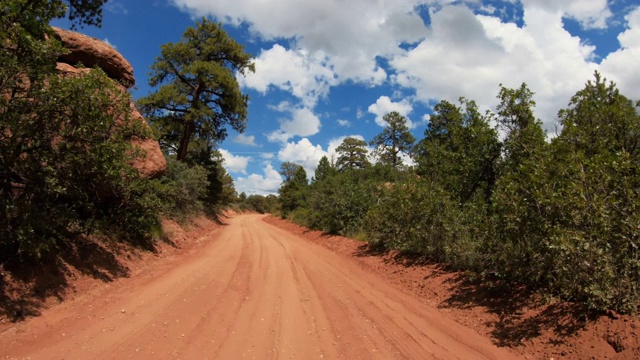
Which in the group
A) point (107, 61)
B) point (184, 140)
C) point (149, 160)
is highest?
point (107, 61)

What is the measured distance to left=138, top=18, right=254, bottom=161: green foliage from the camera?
2531cm

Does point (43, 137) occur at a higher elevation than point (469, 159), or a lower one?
lower

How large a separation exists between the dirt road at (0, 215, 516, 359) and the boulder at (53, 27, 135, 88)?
806 centimetres

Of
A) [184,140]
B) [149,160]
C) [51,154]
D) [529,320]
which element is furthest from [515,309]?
[184,140]

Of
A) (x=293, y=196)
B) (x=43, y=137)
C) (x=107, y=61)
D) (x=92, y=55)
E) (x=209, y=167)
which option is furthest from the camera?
(x=293, y=196)

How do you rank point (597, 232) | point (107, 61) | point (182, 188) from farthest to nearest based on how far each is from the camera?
1. point (182, 188)
2. point (107, 61)
3. point (597, 232)

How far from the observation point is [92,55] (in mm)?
13859

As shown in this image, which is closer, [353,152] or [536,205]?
[536,205]

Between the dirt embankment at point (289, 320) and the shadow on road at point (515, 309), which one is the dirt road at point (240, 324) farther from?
the shadow on road at point (515, 309)

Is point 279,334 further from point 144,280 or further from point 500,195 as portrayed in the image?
point 500,195

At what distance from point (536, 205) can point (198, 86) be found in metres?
24.1

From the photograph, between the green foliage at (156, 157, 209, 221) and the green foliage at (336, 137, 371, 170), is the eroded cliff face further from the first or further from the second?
the green foliage at (336, 137, 371, 170)

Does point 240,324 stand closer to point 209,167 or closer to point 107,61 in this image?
point 107,61

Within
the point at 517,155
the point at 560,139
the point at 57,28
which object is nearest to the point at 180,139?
the point at 57,28
